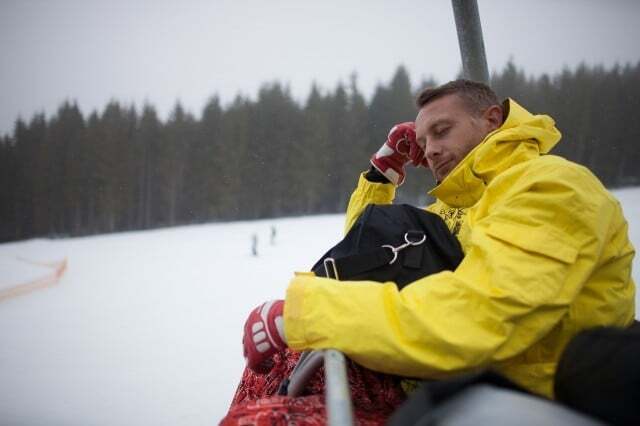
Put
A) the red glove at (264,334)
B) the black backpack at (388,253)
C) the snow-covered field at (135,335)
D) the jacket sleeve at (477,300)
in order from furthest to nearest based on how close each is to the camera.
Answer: the snow-covered field at (135,335) → the black backpack at (388,253) → the red glove at (264,334) → the jacket sleeve at (477,300)

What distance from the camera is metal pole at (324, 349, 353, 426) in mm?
719

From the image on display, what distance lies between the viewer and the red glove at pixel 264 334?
109 cm

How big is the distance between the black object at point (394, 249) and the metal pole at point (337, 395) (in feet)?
1.21

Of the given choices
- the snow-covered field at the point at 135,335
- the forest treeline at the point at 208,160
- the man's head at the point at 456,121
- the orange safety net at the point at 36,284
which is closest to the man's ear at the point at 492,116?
the man's head at the point at 456,121

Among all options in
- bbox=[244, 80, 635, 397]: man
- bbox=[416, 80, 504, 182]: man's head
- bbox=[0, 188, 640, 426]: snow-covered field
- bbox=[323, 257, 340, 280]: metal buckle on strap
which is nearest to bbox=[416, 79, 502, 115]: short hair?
bbox=[416, 80, 504, 182]: man's head

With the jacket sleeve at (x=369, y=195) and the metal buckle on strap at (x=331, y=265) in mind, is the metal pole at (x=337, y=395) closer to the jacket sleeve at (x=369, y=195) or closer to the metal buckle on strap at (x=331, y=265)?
the metal buckle on strap at (x=331, y=265)

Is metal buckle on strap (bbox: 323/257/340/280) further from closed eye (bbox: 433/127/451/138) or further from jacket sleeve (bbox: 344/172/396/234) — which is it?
jacket sleeve (bbox: 344/172/396/234)

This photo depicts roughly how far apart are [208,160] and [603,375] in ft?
115

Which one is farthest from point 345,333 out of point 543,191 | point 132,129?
point 132,129

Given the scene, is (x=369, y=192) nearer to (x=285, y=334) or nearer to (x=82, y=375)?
(x=285, y=334)

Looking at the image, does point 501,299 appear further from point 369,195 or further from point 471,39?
Result: point 471,39

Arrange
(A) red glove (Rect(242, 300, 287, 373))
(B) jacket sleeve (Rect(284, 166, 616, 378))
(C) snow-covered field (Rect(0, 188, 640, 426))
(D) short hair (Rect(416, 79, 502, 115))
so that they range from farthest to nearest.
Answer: (C) snow-covered field (Rect(0, 188, 640, 426))
(D) short hair (Rect(416, 79, 502, 115))
(A) red glove (Rect(242, 300, 287, 373))
(B) jacket sleeve (Rect(284, 166, 616, 378))

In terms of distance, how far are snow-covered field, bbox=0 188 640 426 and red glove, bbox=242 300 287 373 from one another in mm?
2894

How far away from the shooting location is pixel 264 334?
43.1 inches
